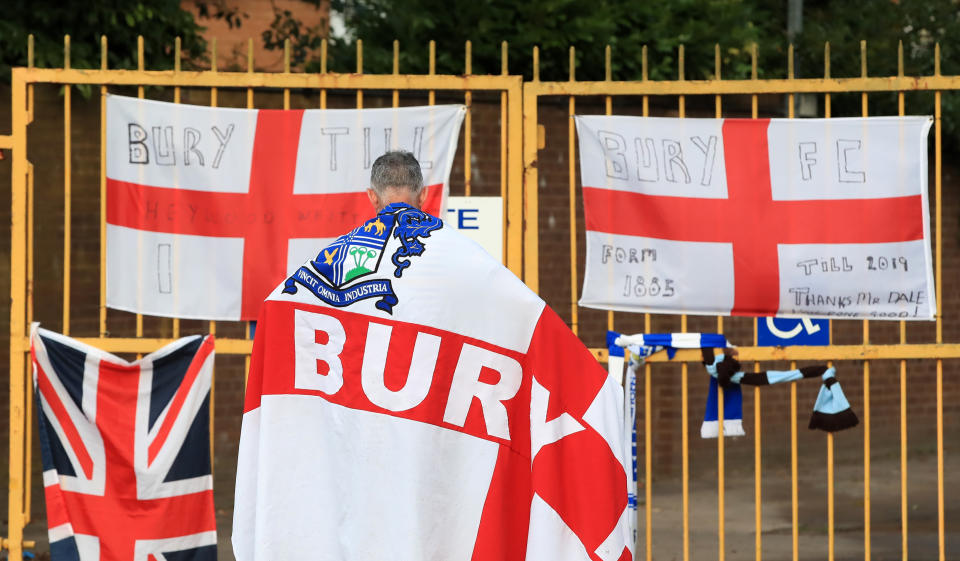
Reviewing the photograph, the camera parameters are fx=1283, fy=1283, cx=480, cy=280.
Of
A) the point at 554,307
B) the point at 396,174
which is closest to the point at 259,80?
the point at 396,174

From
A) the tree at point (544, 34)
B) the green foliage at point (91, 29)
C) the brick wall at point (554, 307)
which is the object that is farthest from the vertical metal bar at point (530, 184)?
the tree at point (544, 34)

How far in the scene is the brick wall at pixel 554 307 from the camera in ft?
27.9

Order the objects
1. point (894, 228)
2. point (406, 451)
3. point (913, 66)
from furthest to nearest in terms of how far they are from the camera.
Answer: point (913, 66)
point (894, 228)
point (406, 451)

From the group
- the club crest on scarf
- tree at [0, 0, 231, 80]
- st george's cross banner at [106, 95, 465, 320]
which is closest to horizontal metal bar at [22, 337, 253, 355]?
st george's cross banner at [106, 95, 465, 320]

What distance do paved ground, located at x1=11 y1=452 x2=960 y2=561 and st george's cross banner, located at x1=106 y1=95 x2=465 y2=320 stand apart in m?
2.44

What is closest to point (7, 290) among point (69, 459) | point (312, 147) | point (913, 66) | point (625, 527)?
point (69, 459)

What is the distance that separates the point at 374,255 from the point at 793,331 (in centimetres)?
226

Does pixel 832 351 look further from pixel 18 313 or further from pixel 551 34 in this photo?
pixel 551 34

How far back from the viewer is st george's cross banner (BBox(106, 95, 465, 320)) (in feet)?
18.0

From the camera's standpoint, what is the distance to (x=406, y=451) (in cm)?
407

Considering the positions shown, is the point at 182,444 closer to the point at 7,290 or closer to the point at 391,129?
the point at 391,129

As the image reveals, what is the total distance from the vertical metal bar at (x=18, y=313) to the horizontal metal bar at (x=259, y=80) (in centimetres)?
19

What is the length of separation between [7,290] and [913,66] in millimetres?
Result: 8714

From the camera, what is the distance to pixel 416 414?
4.08 metres
